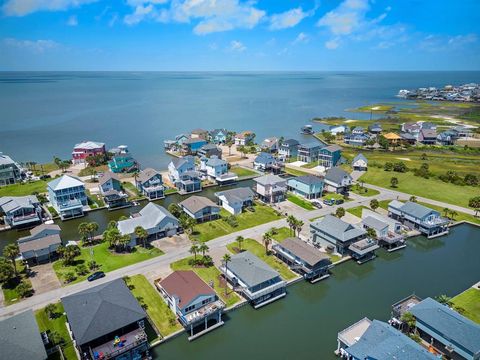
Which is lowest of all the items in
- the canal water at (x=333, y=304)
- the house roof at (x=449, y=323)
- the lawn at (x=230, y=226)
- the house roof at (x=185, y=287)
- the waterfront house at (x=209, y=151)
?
the canal water at (x=333, y=304)

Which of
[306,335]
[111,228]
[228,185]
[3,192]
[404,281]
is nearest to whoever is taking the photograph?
[306,335]

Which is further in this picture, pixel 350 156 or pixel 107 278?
pixel 350 156

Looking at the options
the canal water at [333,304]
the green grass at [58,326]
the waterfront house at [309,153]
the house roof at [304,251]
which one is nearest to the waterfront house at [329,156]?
the waterfront house at [309,153]

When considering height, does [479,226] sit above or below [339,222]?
below

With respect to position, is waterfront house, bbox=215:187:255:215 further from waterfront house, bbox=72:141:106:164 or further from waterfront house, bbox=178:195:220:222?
waterfront house, bbox=72:141:106:164

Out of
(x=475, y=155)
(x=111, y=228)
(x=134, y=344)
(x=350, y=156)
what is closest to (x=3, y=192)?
(x=111, y=228)

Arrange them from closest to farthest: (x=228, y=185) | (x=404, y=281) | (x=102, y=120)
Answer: (x=404, y=281)
(x=228, y=185)
(x=102, y=120)

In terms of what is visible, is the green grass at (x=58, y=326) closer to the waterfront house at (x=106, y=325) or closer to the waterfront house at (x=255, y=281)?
the waterfront house at (x=106, y=325)

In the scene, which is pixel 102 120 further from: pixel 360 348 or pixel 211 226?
pixel 360 348
